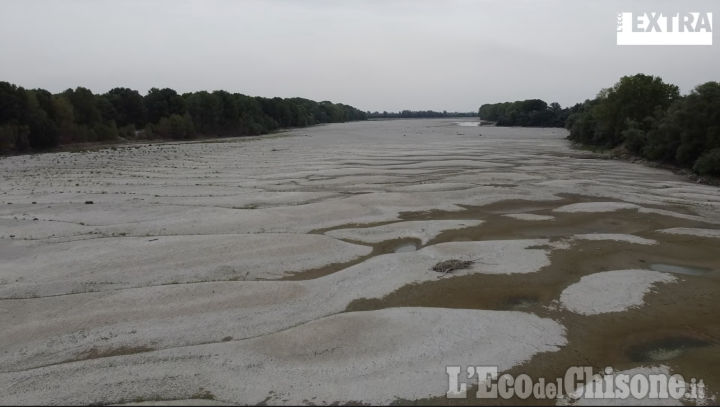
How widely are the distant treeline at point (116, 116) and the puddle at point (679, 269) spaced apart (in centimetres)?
6169

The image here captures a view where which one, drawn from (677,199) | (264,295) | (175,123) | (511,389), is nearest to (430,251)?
(264,295)

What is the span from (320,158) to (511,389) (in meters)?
41.5

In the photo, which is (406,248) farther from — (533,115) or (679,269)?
(533,115)

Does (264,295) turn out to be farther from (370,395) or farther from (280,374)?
(370,395)

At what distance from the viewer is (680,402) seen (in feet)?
26.6

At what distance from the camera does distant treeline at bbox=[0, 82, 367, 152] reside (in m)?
53.7

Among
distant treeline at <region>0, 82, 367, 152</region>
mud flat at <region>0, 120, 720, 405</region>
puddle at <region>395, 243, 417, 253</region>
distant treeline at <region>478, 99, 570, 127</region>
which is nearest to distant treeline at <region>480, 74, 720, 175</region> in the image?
mud flat at <region>0, 120, 720, 405</region>

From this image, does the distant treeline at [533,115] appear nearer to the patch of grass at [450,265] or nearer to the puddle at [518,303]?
the patch of grass at [450,265]

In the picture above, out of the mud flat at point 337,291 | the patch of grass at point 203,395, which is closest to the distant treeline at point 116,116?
the mud flat at point 337,291

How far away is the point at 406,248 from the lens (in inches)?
671

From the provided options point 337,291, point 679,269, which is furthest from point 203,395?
point 679,269

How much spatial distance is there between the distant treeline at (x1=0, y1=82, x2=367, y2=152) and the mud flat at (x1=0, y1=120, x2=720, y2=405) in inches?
1388

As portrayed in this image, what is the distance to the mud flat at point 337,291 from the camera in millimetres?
8930

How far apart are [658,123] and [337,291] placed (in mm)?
44895
